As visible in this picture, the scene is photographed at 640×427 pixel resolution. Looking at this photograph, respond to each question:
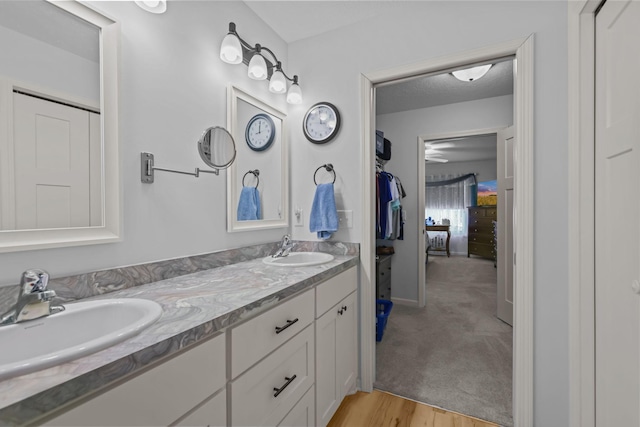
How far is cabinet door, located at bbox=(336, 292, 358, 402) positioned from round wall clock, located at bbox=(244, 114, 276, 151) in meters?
1.15

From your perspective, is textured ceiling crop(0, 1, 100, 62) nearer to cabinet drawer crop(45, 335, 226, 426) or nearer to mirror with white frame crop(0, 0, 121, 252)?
mirror with white frame crop(0, 0, 121, 252)

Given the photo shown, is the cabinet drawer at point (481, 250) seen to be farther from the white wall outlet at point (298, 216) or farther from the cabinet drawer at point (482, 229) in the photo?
the white wall outlet at point (298, 216)

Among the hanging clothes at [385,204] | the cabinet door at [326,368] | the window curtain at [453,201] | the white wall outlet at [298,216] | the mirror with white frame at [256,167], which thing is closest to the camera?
the cabinet door at [326,368]

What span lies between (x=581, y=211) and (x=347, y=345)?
141 cm

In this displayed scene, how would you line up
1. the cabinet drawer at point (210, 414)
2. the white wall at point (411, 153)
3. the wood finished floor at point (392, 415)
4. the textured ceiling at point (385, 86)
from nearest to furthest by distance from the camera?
1. the cabinet drawer at point (210, 414)
2. the wood finished floor at point (392, 415)
3. the textured ceiling at point (385, 86)
4. the white wall at point (411, 153)

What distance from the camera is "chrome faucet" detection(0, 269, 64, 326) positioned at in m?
0.79

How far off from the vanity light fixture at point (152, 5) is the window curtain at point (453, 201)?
7.82 m

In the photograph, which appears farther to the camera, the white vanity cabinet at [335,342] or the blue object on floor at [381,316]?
the blue object on floor at [381,316]

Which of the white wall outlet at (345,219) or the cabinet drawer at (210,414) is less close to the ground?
the white wall outlet at (345,219)

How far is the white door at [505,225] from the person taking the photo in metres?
2.94

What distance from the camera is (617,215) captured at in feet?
3.71

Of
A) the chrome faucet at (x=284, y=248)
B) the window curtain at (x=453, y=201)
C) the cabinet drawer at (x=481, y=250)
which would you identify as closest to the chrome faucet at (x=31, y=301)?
the chrome faucet at (x=284, y=248)

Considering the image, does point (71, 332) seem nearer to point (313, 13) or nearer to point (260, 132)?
point (260, 132)

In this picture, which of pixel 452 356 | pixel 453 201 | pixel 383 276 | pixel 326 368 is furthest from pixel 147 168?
pixel 453 201
